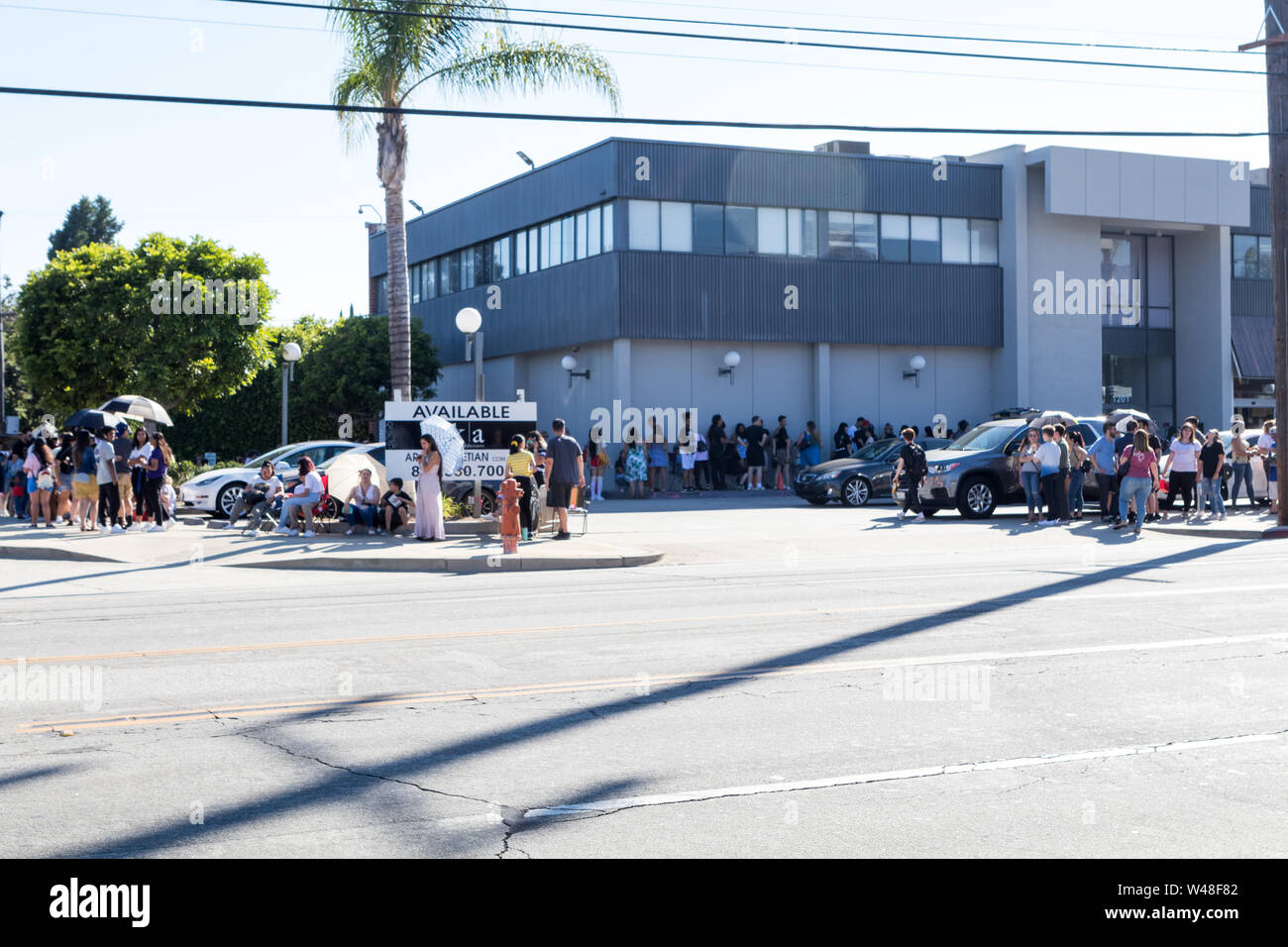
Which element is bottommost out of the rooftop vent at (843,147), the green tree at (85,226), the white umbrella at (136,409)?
the white umbrella at (136,409)

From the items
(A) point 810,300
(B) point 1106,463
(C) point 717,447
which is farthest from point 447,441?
(A) point 810,300

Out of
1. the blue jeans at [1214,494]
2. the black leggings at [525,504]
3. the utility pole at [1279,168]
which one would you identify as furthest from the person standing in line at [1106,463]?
the black leggings at [525,504]

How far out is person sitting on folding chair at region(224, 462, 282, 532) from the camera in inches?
875

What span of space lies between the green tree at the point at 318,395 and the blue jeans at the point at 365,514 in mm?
20528

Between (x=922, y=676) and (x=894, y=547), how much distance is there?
11174 mm

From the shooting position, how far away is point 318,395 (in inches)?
1711

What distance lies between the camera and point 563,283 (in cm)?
3875

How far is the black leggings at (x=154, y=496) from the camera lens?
22742 mm

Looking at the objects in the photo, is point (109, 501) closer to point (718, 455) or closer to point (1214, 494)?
point (718, 455)

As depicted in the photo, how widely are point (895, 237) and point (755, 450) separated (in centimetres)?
900

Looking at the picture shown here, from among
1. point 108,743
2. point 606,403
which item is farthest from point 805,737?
point 606,403

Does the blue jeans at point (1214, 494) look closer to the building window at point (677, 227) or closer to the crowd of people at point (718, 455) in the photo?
the crowd of people at point (718, 455)

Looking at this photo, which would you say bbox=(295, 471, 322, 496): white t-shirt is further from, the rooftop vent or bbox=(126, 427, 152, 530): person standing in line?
the rooftop vent
